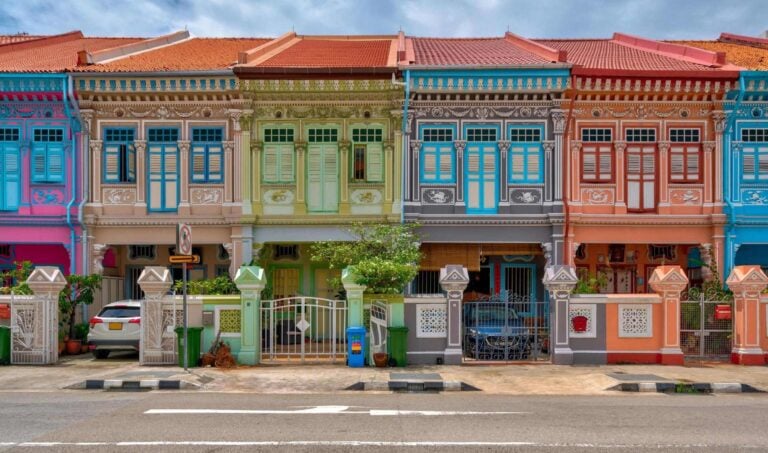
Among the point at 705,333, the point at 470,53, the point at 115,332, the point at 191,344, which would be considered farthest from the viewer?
the point at 470,53

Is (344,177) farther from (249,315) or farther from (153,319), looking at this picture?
(153,319)

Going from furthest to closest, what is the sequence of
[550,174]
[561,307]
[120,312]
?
[550,174], [120,312], [561,307]

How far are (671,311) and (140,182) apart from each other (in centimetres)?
1390

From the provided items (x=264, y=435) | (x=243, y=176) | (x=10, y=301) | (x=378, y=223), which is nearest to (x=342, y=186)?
(x=378, y=223)

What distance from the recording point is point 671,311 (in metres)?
14.0

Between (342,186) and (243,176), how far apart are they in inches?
107

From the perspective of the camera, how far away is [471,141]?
58.9 feet

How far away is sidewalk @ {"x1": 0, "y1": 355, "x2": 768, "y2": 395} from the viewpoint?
38.1ft

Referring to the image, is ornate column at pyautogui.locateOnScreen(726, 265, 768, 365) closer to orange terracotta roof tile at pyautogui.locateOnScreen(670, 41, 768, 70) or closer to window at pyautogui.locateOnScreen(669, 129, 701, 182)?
window at pyautogui.locateOnScreen(669, 129, 701, 182)

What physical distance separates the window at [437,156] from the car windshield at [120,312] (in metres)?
8.06

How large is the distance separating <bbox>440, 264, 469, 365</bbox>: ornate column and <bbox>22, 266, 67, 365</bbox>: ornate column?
862 cm

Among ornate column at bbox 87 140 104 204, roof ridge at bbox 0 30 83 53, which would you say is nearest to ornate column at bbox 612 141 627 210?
ornate column at bbox 87 140 104 204

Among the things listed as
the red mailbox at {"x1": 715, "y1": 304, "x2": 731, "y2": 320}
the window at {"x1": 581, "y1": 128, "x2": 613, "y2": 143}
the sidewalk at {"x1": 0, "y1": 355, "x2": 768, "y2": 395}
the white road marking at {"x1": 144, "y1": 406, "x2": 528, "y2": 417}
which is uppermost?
the window at {"x1": 581, "y1": 128, "x2": 613, "y2": 143}

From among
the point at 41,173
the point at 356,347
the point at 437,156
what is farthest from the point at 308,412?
the point at 41,173
